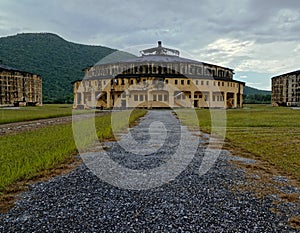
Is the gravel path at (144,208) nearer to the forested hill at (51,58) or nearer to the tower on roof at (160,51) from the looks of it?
the tower on roof at (160,51)

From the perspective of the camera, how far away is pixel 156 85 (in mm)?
72438

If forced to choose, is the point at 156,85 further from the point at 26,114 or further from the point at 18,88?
the point at 18,88

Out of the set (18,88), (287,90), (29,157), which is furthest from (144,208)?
(287,90)

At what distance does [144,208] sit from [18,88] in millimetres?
91141

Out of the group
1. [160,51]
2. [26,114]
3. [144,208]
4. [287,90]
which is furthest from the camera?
[287,90]

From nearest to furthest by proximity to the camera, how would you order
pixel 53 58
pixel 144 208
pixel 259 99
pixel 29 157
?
1. pixel 144 208
2. pixel 29 157
3. pixel 259 99
4. pixel 53 58

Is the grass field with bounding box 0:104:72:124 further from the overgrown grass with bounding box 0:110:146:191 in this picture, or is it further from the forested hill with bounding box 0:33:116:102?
the forested hill with bounding box 0:33:116:102

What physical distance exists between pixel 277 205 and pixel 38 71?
147551 mm

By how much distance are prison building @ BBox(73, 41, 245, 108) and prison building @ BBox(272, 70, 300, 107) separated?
104ft

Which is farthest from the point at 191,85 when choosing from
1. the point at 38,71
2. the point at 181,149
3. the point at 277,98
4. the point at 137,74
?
the point at 38,71

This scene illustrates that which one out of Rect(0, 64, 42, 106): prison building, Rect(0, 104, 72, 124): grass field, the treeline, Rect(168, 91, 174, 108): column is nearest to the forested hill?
Rect(0, 64, 42, 106): prison building

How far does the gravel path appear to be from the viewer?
474 centimetres

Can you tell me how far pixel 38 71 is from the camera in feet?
454

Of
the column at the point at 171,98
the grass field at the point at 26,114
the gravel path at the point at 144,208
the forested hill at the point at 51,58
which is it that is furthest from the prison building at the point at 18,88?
the gravel path at the point at 144,208
